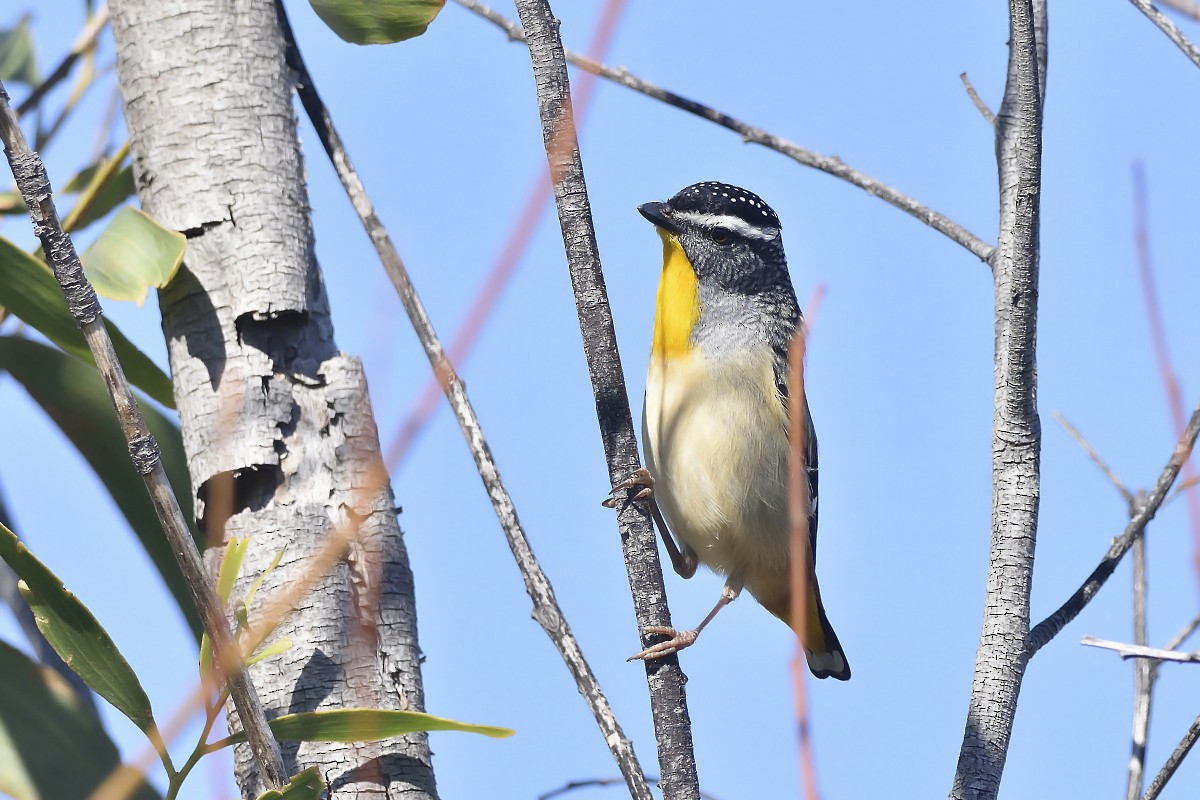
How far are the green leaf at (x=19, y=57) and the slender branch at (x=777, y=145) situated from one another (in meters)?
2.02

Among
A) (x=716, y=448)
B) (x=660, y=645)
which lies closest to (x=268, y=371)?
(x=660, y=645)

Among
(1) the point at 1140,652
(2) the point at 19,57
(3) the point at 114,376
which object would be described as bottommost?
(1) the point at 1140,652

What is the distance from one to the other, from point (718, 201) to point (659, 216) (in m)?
0.22

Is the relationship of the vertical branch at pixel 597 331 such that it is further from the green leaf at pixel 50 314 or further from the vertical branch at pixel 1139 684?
the green leaf at pixel 50 314

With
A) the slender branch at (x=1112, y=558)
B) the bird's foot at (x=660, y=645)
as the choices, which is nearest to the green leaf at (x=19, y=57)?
the bird's foot at (x=660, y=645)

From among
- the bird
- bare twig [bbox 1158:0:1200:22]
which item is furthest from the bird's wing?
bare twig [bbox 1158:0:1200:22]

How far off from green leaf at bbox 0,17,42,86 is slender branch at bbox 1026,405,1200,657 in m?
3.74

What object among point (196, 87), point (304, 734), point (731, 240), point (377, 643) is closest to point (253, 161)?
point (196, 87)

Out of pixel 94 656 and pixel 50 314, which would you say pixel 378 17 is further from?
pixel 94 656

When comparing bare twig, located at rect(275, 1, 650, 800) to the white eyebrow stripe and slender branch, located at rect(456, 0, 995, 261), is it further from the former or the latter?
the white eyebrow stripe

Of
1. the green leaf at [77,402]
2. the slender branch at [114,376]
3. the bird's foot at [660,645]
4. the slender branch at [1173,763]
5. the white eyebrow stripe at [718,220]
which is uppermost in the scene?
the white eyebrow stripe at [718,220]

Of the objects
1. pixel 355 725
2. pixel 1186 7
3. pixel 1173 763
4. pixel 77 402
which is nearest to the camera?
pixel 1186 7

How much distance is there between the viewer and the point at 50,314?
9.47 feet

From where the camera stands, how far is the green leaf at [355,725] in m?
2.14
